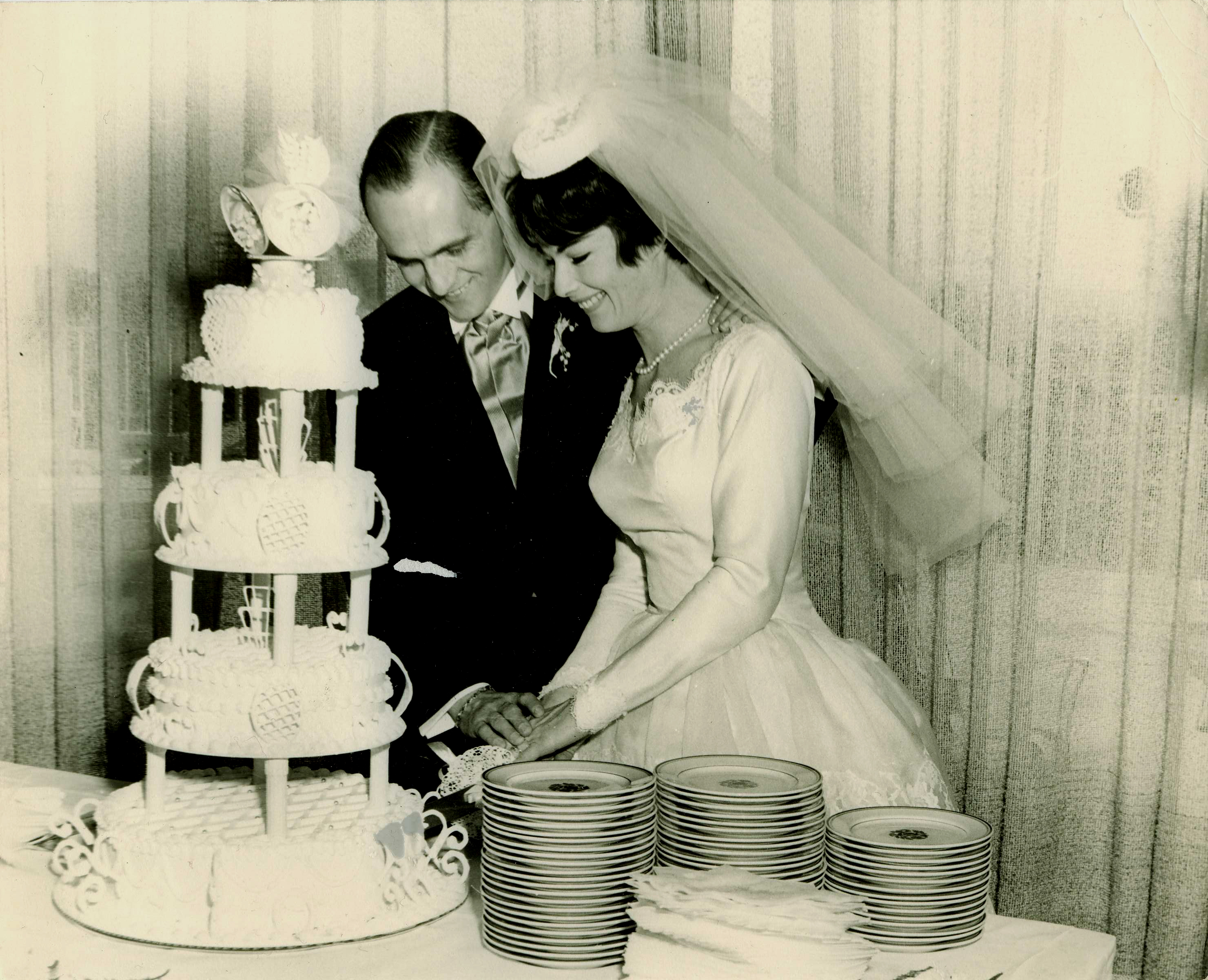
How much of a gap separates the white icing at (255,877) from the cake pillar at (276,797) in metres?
0.02

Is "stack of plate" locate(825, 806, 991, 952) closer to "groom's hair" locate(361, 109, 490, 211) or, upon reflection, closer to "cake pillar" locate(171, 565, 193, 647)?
"cake pillar" locate(171, 565, 193, 647)

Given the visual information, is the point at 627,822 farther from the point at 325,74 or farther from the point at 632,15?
the point at 325,74

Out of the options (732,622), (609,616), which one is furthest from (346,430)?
(609,616)

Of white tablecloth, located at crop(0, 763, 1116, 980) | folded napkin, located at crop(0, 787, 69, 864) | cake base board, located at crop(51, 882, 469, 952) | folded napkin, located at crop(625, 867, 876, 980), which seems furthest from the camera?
folded napkin, located at crop(0, 787, 69, 864)

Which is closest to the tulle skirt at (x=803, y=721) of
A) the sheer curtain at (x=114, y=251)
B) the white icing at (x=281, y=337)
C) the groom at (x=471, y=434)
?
the groom at (x=471, y=434)

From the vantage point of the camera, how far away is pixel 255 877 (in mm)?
1784

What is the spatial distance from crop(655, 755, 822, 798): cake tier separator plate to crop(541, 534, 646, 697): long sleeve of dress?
0.75 meters

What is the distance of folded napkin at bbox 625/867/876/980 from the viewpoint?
147 centimetres

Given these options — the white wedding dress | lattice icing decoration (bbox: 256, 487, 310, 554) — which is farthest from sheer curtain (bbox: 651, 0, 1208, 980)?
lattice icing decoration (bbox: 256, 487, 310, 554)

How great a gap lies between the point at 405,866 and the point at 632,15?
255 centimetres

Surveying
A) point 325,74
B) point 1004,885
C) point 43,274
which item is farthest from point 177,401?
point 1004,885

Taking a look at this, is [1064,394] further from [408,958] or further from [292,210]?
[408,958]

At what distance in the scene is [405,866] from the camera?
1.87 meters

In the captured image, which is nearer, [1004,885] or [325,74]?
[1004,885]
